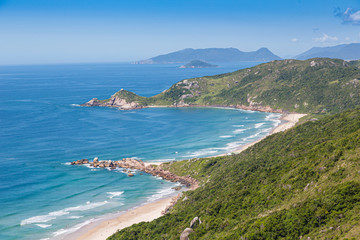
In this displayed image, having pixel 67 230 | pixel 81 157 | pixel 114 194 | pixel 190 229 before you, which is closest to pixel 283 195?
pixel 190 229

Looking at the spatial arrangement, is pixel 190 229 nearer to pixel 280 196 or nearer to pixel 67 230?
pixel 280 196

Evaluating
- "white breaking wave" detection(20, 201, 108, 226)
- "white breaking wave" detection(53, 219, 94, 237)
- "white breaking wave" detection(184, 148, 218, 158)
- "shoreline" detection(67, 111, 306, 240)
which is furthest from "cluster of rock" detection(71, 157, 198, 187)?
"white breaking wave" detection(53, 219, 94, 237)

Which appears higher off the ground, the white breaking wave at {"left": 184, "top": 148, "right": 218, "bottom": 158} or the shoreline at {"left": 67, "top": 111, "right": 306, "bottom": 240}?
the white breaking wave at {"left": 184, "top": 148, "right": 218, "bottom": 158}

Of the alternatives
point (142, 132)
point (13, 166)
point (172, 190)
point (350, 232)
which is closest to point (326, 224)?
point (350, 232)

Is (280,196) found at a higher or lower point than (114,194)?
higher

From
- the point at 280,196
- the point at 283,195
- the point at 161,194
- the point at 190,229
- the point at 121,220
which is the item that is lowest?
the point at 121,220

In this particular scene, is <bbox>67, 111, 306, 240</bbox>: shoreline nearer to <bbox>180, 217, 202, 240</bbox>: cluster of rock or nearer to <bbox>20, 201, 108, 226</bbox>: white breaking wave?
<bbox>20, 201, 108, 226</bbox>: white breaking wave

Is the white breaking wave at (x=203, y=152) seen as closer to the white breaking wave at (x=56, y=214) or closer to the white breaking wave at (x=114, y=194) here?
the white breaking wave at (x=114, y=194)
